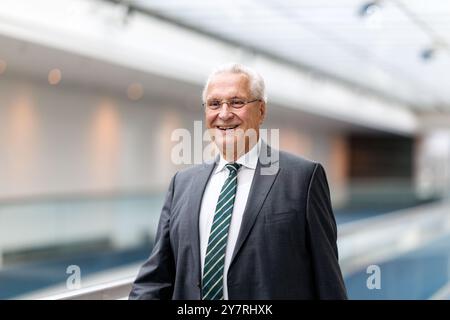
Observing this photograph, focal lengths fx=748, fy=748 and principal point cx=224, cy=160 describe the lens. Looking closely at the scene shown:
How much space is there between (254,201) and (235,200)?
0.30ft

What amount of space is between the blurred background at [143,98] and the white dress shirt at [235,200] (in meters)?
3.19

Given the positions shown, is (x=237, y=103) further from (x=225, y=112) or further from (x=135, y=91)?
(x=135, y=91)

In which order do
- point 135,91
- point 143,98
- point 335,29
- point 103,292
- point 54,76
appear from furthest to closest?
point 143,98
point 135,91
point 54,76
point 335,29
point 103,292

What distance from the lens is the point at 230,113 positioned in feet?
7.78

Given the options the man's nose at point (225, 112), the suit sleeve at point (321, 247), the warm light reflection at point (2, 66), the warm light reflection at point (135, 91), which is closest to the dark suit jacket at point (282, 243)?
the suit sleeve at point (321, 247)

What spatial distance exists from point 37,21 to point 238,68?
7051 mm

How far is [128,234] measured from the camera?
491 inches

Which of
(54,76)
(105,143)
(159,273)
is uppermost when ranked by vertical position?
(54,76)

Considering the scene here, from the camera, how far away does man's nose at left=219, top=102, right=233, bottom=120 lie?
2363 mm

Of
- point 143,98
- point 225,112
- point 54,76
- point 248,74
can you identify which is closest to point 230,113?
point 225,112

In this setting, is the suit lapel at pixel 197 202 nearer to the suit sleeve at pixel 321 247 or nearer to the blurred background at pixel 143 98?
the suit sleeve at pixel 321 247

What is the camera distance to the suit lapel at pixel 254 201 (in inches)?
89.8

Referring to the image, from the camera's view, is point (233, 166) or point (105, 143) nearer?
point (233, 166)
